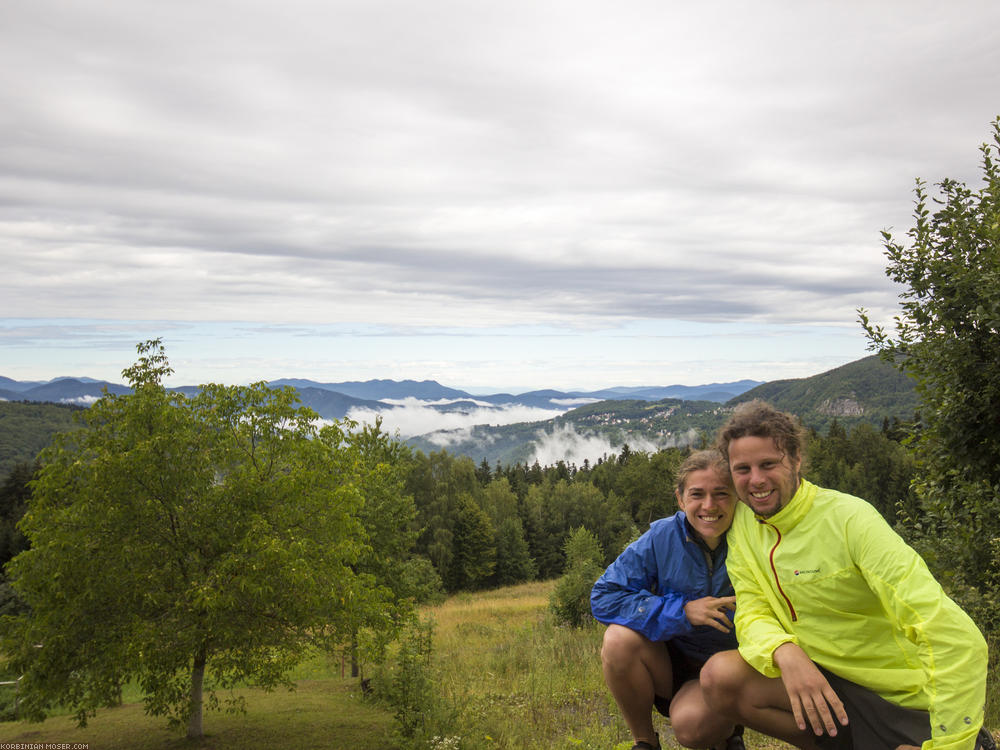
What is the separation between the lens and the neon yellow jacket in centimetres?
243

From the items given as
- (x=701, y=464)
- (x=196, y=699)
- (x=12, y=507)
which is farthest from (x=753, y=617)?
(x=12, y=507)

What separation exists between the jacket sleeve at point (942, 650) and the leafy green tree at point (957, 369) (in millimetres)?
4679

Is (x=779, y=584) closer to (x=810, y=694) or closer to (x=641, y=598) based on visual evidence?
(x=810, y=694)

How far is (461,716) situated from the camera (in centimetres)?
913

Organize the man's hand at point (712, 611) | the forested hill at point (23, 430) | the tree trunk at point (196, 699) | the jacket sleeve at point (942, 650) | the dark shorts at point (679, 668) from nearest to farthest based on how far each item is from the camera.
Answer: the jacket sleeve at point (942, 650)
the man's hand at point (712, 611)
the dark shorts at point (679, 668)
the tree trunk at point (196, 699)
the forested hill at point (23, 430)

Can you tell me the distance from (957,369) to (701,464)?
15.0 feet

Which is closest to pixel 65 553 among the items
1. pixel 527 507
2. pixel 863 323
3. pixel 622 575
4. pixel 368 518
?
pixel 368 518

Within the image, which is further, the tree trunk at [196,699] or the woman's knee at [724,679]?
the tree trunk at [196,699]

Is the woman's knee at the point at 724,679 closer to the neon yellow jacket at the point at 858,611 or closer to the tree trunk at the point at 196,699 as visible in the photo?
the neon yellow jacket at the point at 858,611

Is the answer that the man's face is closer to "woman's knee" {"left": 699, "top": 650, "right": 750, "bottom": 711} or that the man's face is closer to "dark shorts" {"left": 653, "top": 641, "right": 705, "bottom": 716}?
"woman's knee" {"left": 699, "top": 650, "right": 750, "bottom": 711}

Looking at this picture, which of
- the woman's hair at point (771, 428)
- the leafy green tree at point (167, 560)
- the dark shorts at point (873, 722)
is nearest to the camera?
the dark shorts at point (873, 722)

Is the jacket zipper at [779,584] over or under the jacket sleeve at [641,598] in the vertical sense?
over

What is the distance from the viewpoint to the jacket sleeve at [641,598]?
368 cm

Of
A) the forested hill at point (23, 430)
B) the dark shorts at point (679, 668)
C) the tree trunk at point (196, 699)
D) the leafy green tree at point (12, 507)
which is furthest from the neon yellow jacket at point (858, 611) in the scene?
the forested hill at point (23, 430)
